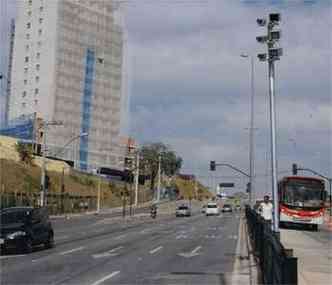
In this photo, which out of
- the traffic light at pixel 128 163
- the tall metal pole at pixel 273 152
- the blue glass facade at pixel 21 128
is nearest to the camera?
the tall metal pole at pixel 273 152

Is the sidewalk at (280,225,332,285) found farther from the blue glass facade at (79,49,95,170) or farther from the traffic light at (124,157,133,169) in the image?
the traffic light at (124,157,133,169)

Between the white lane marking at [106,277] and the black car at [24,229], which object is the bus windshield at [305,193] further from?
the white lane marking at [106,277]

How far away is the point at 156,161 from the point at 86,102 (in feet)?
129

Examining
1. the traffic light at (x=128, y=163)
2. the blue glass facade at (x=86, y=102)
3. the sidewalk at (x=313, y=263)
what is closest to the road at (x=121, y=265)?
the sidewalk at (x=313, y=263)

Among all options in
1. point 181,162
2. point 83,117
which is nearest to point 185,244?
point 83,117

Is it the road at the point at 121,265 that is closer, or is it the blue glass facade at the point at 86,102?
the road at the point at 121,265

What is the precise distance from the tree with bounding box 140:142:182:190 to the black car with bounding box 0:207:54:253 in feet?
408

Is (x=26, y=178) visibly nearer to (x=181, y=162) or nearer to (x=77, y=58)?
(x=77, y=58)

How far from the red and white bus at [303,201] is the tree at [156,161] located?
109m

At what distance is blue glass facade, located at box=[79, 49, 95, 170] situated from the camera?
114 m

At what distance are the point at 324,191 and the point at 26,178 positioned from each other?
188 ft

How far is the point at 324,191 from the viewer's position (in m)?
40.0

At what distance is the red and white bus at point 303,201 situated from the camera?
3959 centimetres

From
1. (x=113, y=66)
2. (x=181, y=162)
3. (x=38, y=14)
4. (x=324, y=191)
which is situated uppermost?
(x=38, y=14)
